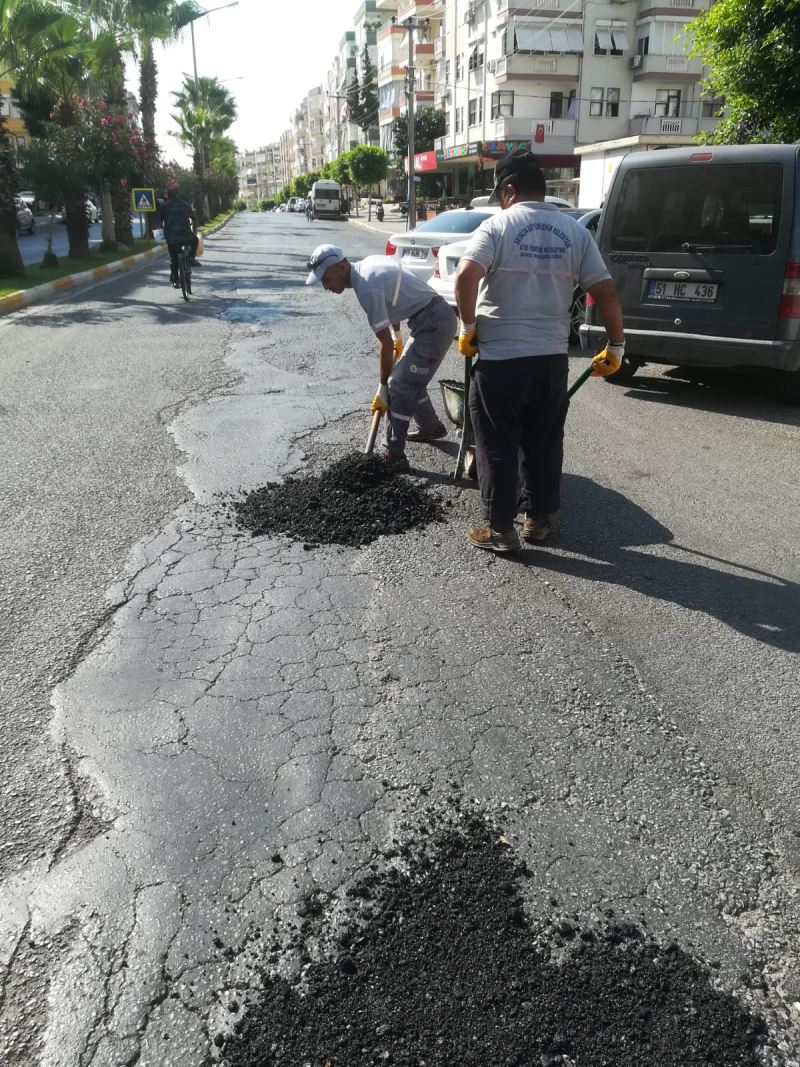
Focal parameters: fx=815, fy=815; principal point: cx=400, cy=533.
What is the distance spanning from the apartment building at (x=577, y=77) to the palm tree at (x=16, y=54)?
108 ft

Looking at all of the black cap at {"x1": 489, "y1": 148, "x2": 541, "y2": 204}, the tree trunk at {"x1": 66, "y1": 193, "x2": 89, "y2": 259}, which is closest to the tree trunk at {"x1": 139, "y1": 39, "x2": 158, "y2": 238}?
the tree trunk at {"x1": 66, "y1": 193, "x2": 89, "y2": 259}

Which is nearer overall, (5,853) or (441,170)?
(5,853)

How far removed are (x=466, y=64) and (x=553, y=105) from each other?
872 centimetres

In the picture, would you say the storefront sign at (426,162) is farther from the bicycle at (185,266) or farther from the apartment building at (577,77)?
the bicycle at (185,266)

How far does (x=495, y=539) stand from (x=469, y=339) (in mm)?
1047

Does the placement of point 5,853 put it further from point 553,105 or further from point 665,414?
point 553,105

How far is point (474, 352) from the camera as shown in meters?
4.23

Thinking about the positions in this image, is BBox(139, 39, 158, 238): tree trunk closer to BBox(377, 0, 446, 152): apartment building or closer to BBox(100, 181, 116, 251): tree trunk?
BBox(100, 181, 116, 251): tree trunk

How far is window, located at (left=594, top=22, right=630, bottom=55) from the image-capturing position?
1804 inches

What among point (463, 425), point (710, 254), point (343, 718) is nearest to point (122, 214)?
point (710, 254)

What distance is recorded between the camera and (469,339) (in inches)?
163

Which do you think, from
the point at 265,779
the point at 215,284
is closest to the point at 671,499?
the point at 265,779

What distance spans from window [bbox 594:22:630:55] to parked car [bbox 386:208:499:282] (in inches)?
1651

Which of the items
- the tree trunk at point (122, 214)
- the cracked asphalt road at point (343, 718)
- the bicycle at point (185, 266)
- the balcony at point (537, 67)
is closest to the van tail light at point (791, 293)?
the cracked asphalt road at point (343, 718)
